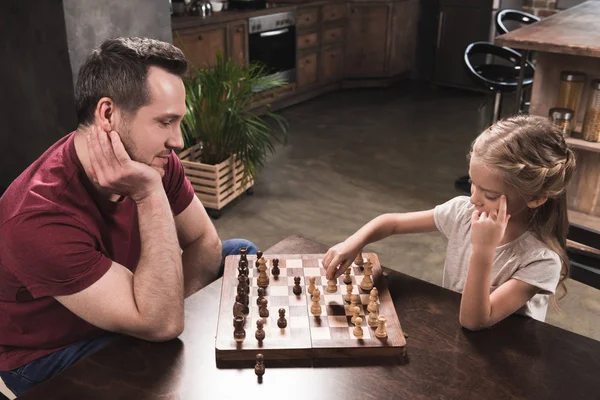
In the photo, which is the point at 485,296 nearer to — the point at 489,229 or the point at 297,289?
the point at 489,229

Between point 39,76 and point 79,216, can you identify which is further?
point 39,76

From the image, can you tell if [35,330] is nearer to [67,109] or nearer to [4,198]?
[4,198]

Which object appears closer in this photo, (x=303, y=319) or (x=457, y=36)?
(x=303, y=319)

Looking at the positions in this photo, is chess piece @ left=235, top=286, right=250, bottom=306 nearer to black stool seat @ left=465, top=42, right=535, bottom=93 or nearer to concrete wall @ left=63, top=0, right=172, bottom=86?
concrete wall @ left=63, top=0, right=172, bottom=86

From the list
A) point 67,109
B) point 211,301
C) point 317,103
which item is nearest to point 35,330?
point 211,301

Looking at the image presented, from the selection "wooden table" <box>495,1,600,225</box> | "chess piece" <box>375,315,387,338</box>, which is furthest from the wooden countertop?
"chess piece" <box>375,315,387,338</box>

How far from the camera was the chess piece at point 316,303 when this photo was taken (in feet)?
4.28

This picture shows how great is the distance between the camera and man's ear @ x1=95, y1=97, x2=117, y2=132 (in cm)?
139

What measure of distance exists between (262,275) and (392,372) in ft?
1.35

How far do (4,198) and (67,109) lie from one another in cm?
157

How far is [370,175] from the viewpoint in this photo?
13.9 feet

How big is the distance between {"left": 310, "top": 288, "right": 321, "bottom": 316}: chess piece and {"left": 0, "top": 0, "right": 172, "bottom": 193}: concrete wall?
1.92 meters

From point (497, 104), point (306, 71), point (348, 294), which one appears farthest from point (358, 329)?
point (306, 71)

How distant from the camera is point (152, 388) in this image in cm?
110
